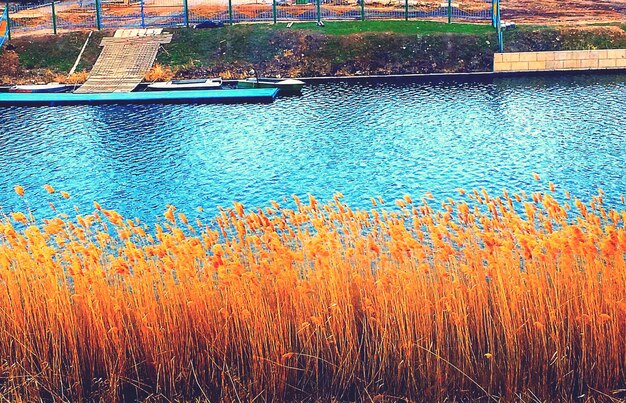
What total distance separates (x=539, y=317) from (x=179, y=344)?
4.58m

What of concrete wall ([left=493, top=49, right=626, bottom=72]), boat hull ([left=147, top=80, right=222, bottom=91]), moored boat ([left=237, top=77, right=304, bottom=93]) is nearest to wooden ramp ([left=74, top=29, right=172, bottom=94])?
boat hull ([left=147, top=80, right=222, bottom=91])

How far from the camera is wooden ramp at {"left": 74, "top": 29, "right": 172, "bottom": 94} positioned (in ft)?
131

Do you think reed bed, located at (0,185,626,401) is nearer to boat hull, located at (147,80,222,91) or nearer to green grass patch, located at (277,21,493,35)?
boat hull, located at (147,80,222,91)

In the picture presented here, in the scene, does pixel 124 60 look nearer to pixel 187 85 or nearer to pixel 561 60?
pixel 187 85

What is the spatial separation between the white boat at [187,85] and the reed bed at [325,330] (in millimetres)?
27753

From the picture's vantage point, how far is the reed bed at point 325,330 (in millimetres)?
10328

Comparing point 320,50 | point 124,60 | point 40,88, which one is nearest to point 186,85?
point 124,60

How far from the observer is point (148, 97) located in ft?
121

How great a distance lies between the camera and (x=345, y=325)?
425 inches

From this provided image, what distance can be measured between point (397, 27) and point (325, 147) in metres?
18.1

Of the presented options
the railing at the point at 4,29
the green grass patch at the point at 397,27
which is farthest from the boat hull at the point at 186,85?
the railing at the point at 4,29

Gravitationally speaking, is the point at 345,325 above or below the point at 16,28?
below

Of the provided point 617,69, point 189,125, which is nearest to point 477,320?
point 189,125

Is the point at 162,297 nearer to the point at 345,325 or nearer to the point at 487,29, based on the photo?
the point at 345,325
